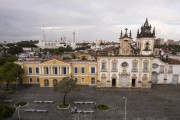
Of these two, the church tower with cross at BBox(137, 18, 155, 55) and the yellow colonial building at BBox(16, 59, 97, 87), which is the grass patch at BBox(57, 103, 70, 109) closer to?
A: the yellow colonial building at BBox(16, 59, 97, 87)

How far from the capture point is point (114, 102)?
30.2m

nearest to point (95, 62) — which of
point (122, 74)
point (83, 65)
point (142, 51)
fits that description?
point (83, 65)

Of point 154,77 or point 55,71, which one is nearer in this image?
point 55,71

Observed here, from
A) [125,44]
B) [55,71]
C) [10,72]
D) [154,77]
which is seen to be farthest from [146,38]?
[10,72]

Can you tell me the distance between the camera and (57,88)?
2739 cm

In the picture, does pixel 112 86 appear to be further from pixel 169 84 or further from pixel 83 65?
pixel 169 84

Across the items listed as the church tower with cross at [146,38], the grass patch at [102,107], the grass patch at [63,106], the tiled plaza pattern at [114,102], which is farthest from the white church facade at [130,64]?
the grass patch at [63,106]

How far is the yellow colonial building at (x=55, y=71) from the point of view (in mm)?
38469

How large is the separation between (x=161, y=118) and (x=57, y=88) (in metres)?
16.0

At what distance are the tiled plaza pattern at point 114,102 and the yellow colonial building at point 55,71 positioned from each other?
2305 mm

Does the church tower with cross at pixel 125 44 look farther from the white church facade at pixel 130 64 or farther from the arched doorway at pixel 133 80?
the arched doorway at pixel 133 80

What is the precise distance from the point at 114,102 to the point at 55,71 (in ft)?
51.3

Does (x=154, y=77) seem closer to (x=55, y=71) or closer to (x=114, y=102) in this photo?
(x=114, y=102)

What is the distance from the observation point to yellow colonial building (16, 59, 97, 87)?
38469 mm
